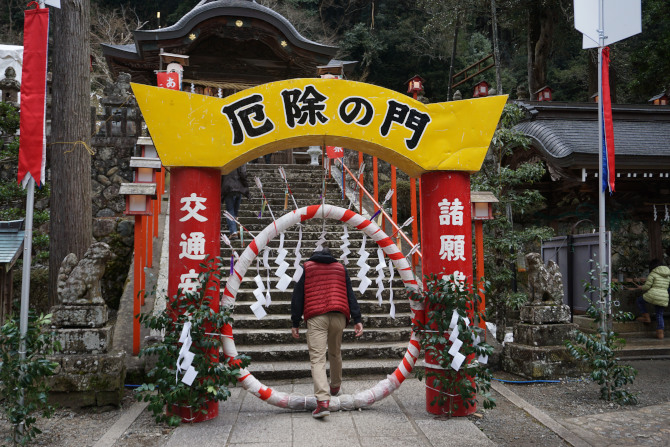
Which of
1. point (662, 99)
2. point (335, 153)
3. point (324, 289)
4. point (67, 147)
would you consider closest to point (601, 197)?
point (324, 289)

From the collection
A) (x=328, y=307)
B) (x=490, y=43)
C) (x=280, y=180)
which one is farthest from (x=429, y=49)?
(x=328, y=307)

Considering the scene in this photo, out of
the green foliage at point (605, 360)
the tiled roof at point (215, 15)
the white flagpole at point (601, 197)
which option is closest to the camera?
the green foliage at point (605, 360)

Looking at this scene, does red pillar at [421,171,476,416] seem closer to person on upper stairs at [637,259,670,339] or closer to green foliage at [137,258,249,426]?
green foliage at [137,258,249,426]

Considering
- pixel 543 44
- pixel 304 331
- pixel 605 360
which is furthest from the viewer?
pixel 543 44

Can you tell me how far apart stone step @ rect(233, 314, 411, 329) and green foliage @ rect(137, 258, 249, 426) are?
230cm

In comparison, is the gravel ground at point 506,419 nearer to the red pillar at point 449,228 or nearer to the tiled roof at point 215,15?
the red pillar at point 449,228

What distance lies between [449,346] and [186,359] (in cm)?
275

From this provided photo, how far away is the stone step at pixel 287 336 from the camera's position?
7426 mm

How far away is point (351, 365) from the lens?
7.00 metres

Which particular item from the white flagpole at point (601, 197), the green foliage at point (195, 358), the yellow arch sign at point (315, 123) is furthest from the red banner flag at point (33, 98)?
the white flagpole at point (601, 197)

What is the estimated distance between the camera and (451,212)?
229 inches

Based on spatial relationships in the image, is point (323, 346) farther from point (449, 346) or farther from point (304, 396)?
point (449, 346)

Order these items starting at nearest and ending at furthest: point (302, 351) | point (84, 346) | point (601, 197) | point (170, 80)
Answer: point (84, 346) < point (601, 197) < point (302, 351) < point (170, 80)

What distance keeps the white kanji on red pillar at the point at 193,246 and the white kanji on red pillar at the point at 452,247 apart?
2705 mm
